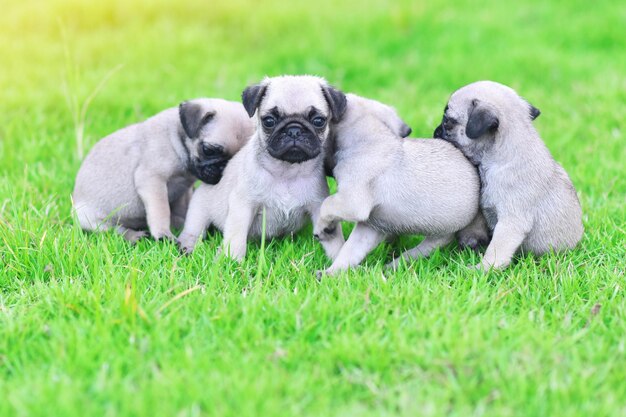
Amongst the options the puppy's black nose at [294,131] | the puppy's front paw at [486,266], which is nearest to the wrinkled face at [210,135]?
the puppy's black nose at [294,131]

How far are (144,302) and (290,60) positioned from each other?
6.81 m

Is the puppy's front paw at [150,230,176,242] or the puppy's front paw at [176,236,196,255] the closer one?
the puppy's front paw at [176,236,196,255]

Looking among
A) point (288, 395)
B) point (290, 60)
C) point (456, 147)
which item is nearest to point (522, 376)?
point (288, 395)

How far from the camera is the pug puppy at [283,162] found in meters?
5.55

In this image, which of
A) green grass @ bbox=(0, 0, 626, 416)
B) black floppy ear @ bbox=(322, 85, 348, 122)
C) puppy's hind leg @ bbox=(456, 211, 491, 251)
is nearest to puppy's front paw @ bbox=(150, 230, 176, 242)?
green grass @ bbox=(0, 0, 626, 416)

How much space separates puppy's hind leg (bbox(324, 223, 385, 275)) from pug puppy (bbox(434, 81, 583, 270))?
836mm

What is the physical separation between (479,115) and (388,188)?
849 mm

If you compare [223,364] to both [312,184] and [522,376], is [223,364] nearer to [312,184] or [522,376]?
[522,376]

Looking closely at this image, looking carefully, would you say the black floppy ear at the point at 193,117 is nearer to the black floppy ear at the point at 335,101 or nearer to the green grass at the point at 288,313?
the green grass at the point at 288,313

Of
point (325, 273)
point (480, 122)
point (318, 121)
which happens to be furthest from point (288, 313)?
point (480, 122)

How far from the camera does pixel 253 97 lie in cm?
575

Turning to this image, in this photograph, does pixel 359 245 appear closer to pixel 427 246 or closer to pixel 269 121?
pixel 427 246

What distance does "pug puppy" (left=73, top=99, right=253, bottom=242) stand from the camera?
649 cm

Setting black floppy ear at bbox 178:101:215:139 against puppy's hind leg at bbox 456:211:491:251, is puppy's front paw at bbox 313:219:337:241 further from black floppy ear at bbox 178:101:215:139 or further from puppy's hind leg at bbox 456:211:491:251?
black floppy ear at bbox 178:101:215:139
